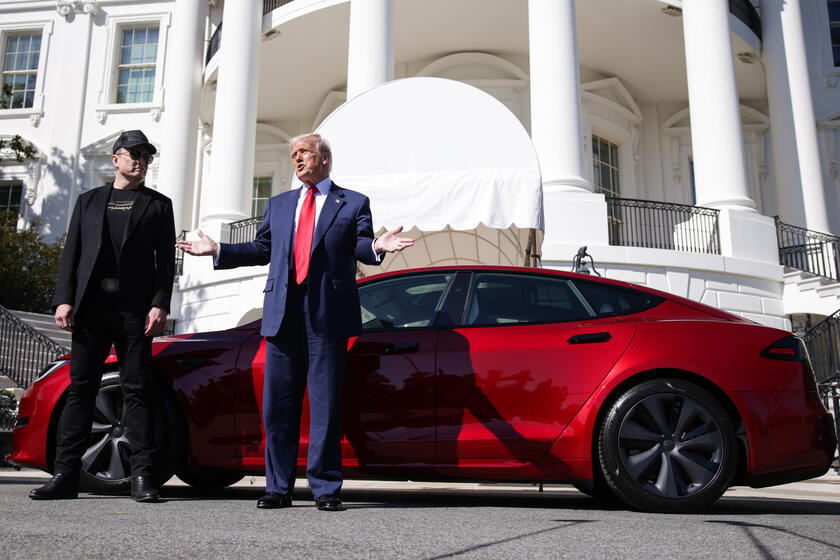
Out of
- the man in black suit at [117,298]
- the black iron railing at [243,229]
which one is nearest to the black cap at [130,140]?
the man in black suit at [117,298]

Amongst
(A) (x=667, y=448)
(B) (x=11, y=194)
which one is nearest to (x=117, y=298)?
(A) (x=667, y=448)

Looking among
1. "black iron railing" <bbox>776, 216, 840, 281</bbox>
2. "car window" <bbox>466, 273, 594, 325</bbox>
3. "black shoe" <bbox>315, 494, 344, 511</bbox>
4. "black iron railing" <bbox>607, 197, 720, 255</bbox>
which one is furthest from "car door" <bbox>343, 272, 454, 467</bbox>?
"black iron railing" <bbox>776, 216, 840, 281</bbox>

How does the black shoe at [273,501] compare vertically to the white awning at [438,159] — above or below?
below

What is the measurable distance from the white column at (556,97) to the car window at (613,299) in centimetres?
965

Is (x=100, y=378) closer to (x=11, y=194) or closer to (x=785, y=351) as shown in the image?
(x=785, y=351)

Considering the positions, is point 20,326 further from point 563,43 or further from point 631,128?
point 631,128

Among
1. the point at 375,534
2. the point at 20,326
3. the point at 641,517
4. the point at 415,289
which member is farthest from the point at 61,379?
the point at 20,326

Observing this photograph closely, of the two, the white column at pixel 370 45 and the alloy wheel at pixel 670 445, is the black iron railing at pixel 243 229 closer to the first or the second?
the white column at pixel 370 45

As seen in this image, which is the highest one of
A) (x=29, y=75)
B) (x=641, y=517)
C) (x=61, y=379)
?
(x=29, y=75)

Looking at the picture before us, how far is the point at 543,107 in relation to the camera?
1430 cm

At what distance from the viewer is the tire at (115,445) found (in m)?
Result: 4.43

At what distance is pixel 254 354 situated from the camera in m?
4.50

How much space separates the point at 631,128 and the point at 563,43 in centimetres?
650

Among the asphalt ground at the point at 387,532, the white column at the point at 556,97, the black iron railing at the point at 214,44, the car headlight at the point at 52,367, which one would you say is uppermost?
the black iron railing at the point at 214,44
